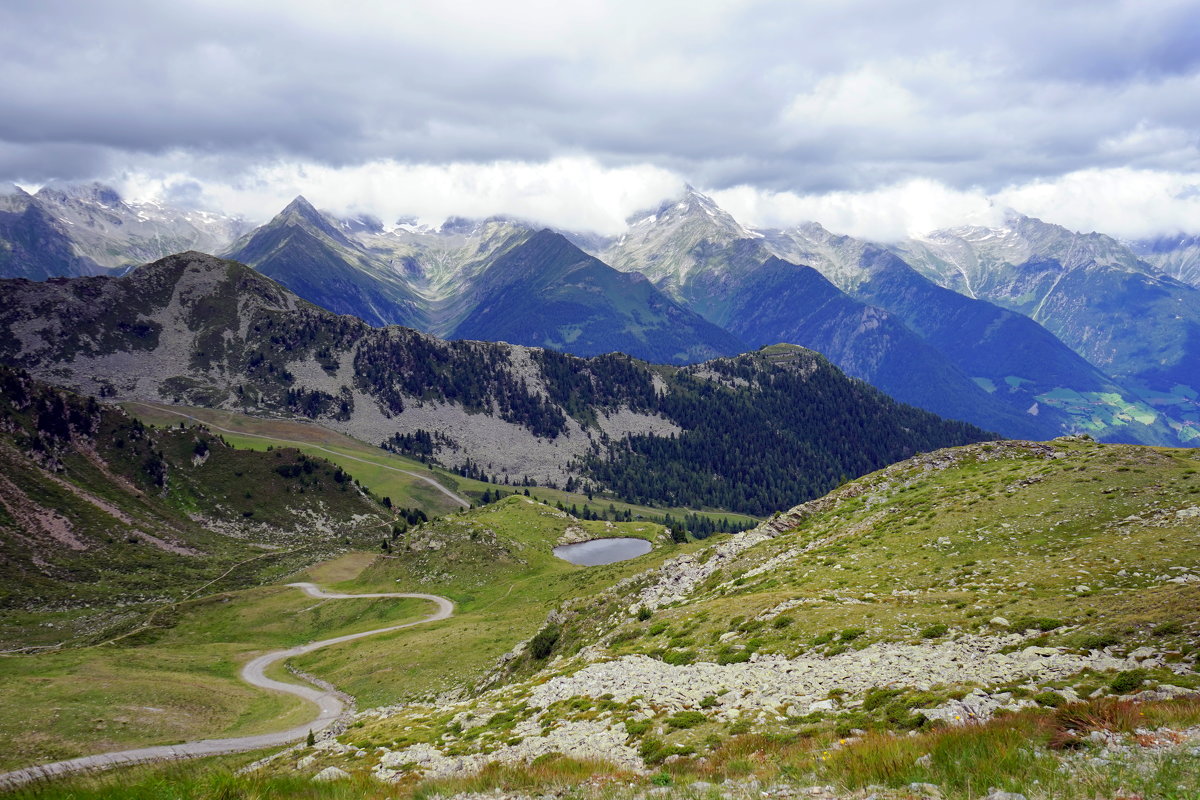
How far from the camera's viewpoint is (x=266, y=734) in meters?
66.4

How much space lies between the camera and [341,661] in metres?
94.6

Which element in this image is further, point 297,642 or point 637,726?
point 297,642

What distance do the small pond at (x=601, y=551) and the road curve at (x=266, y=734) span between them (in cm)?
4230

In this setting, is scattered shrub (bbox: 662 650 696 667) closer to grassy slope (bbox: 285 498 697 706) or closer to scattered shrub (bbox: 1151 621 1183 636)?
scattered shrub (bbox: 1151 621 1183 636)

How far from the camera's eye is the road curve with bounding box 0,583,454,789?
165 feet

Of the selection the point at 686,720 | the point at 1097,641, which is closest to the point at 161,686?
the point at 686,720

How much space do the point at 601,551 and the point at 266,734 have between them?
359 feet

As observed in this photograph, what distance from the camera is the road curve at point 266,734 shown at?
5041 cm

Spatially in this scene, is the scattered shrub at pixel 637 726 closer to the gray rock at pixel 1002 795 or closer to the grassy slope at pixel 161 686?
the gray rock at pixel 1002 795

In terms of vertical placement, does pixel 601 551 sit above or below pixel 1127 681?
below

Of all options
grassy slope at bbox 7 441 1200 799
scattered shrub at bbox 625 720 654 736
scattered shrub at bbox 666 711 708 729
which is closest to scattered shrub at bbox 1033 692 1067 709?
grassy slope at bbox 7 441 1200 799

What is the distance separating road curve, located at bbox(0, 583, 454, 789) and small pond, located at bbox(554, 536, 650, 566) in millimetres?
42303

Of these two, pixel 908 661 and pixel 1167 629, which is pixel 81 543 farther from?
pixel 1167 629

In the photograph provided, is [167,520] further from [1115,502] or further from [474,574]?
[1115,502]
